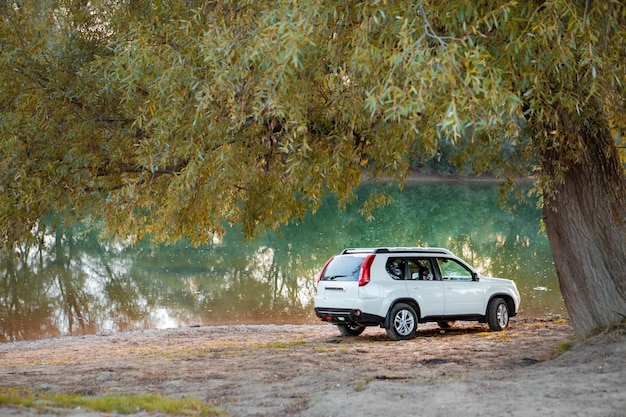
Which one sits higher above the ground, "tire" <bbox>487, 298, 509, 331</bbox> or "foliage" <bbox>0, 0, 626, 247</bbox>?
"foliage" <bbox>0, 0, 626, 247</bbox>

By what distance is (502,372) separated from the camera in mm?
8961

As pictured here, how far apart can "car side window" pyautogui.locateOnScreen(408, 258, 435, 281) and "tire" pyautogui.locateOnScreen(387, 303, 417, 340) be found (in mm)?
622

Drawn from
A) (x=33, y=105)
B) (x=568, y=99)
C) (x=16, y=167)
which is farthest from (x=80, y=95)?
(x=568, y=99)

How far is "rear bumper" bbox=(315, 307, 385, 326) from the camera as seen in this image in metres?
12.9

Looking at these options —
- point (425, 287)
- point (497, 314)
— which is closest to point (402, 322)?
point (425, 287)

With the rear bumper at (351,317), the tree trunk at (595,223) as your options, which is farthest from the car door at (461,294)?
the tree trunk at (595,223)

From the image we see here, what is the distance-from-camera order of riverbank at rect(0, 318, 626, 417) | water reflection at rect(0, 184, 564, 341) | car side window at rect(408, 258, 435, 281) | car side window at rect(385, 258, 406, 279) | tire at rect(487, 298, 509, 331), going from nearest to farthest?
riverbank at rect(0, 318, 626, 417), car side window at rect(385, 258, 406, 279), car side window at rect(408, 258, 435, 281), tire at rect(487, 298, 509, 331), water reflection at rect(0, 184, 564, 341)

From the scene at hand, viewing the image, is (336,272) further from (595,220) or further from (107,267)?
(107,267)

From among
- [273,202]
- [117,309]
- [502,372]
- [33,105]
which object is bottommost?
[502,372]

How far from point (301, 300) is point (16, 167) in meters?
12.1

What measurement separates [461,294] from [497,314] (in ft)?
3.37

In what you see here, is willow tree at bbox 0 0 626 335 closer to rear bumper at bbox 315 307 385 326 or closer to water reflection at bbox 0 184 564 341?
rear bumper at bbox 315 307 385 326

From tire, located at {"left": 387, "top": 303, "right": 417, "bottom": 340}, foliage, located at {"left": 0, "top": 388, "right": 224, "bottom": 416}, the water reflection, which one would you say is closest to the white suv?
tire, located at {"left": 387, "top": 303, "right": 417, "bottom": 340}

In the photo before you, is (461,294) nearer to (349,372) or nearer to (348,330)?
(348,330)
